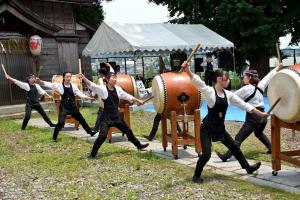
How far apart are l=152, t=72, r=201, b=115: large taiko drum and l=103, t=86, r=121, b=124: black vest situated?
77 cm

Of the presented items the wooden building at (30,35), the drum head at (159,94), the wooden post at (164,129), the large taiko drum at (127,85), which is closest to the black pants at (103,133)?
the wooden post at (164,129)

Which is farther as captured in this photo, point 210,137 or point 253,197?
point 210,137

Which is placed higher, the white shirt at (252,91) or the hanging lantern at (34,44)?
the hanging lantern at (34,44)

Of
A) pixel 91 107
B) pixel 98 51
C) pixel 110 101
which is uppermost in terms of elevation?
pixel 98 51

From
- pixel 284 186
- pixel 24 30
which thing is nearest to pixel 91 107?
pixel 24 30

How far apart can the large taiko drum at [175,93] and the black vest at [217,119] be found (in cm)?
145

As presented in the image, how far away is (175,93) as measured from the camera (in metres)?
7.11

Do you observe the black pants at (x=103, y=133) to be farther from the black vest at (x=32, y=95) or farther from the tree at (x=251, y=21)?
the tree at (x=251, y=21)

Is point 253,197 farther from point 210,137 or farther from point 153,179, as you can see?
point 153,179

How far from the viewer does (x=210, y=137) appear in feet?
18.7

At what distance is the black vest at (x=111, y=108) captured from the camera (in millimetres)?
7461

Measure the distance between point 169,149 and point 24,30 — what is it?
9476mm

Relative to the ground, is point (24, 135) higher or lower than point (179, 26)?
lower

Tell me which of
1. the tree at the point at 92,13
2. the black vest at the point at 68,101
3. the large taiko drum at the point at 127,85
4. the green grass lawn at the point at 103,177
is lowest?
the green grass lawn at the point at 103,177
